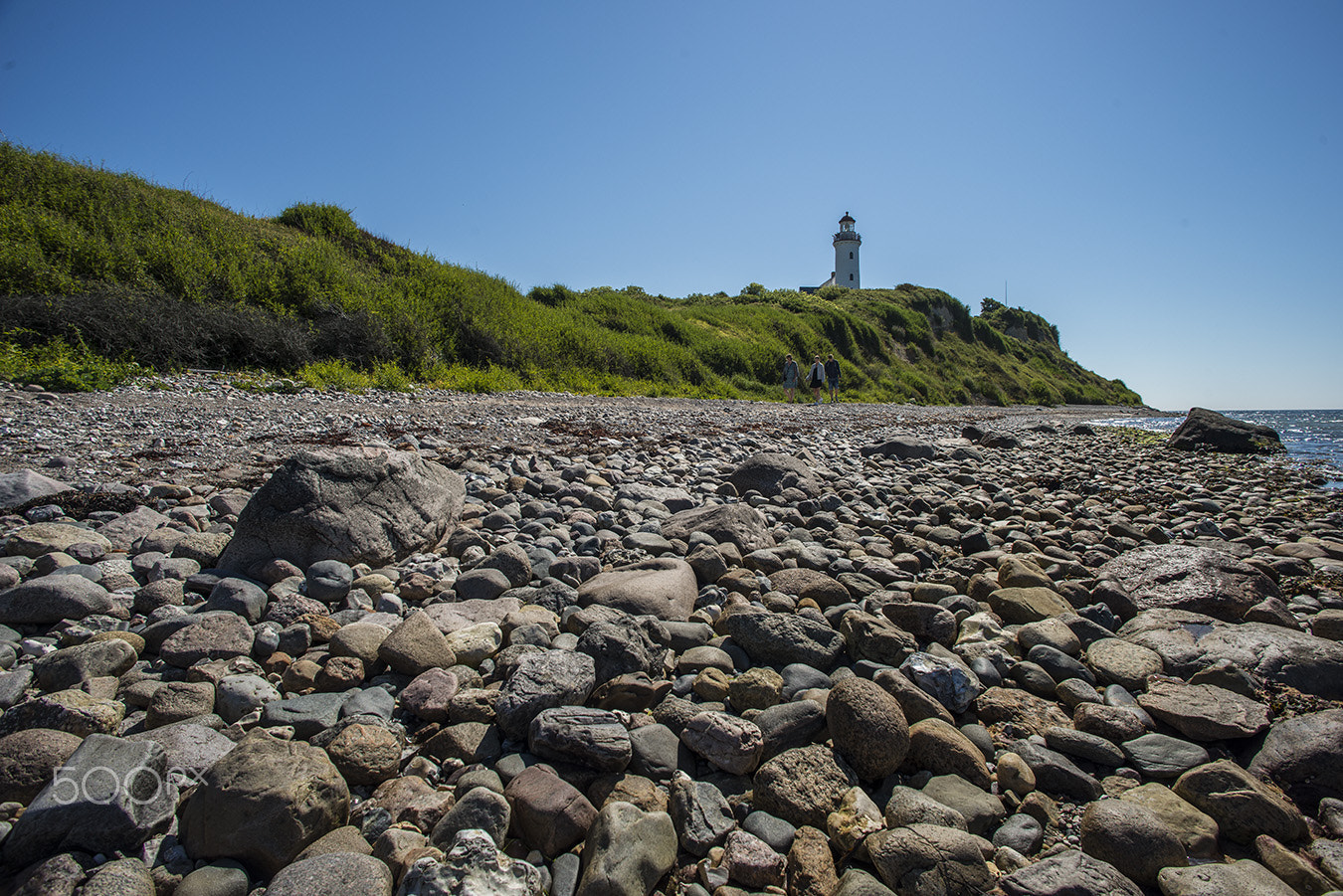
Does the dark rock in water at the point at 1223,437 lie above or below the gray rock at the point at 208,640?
above

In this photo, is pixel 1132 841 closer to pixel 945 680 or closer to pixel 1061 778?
pixel 1061 778

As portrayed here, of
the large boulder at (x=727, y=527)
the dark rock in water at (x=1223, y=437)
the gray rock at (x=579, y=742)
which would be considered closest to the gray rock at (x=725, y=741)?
the gray rock at (x=579, y=742)

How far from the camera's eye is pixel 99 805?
1452mm

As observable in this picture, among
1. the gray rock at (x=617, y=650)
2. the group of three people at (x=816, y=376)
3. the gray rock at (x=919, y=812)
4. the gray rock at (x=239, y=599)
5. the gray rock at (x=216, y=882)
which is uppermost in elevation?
the group of three people at (x=816, y=376)

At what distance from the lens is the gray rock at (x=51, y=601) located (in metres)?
2.28

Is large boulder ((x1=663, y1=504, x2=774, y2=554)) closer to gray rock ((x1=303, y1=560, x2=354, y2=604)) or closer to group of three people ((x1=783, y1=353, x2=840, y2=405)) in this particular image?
gray rock ((x1=303, y1=560, x2=354, y2=604))

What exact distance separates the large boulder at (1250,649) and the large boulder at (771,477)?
2.71 metres

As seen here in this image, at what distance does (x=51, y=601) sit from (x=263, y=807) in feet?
5.44

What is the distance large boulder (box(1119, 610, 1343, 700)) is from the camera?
97.4 inches

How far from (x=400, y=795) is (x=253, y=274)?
14.8 meters

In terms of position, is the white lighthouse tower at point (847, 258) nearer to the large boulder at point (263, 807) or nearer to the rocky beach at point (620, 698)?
the rocky beach at point (620, 698)

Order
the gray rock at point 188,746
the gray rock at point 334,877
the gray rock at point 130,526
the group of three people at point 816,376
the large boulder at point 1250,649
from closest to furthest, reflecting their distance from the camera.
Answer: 1. the gray rock at point 334,877
2. the gray rock at point 188,746
3. the large boulder at point 1250,649
4. the gray rock at point 130,526
5. the group of three people at point 816,376

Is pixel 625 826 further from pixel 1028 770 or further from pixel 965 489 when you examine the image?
pixel 965 489

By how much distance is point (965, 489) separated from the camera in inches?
248
